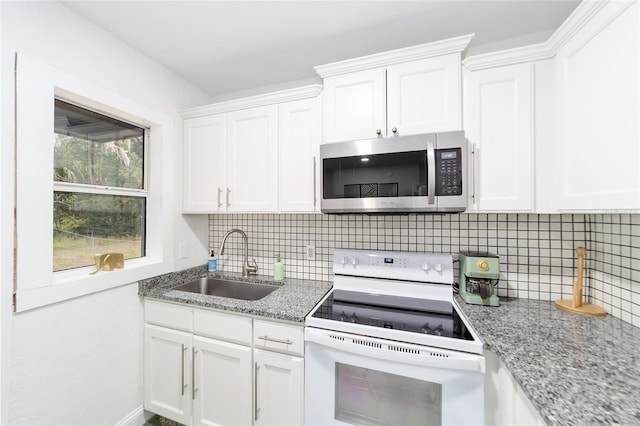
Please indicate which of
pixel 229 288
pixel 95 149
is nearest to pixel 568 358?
pixel 229 288

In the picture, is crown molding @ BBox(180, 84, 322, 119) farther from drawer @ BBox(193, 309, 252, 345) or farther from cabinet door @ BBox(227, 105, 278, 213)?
drawer @ BBox(193, 309, 252, 345)

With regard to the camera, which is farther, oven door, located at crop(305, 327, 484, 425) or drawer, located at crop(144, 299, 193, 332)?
drawer, located at crop(144, 299, 193, 332)

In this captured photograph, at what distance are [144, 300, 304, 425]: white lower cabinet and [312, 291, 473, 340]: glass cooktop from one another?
259mm

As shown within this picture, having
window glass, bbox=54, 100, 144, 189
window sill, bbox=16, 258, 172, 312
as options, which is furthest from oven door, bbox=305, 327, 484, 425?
window glass, bbox=54, 100, 144, 189

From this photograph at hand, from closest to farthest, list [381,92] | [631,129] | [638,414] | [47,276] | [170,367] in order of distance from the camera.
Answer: [638,414], [631,129], [47,276], [381,92], [170,367]

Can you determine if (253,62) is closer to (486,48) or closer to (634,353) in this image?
(486,48)

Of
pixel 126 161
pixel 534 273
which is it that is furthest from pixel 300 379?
pixel 126 161

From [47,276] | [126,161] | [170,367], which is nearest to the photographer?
[47,276]

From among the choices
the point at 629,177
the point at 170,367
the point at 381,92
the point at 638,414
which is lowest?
the point at 170,367

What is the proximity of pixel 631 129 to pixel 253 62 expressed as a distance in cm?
201

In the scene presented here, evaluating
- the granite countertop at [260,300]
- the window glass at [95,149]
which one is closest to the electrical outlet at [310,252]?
the granite countertop at [260,300]

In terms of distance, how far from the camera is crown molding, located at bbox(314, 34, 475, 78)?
1302mm

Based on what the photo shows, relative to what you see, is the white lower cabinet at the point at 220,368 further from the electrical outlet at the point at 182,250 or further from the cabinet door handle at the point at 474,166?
the cabinet door handle at the point at 474,166

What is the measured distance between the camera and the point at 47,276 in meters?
1.24
